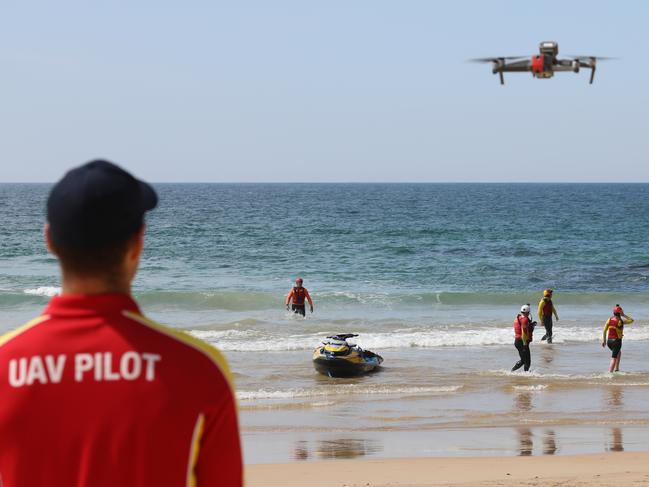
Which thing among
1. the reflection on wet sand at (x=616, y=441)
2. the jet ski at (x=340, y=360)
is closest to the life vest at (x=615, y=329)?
the jet ski at (x=340, y=360)

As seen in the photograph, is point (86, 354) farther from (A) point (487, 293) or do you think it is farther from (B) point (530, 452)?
(A) point (487, 293)

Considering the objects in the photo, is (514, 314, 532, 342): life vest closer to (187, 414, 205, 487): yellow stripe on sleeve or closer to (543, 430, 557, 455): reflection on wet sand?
(543, 430, 557, 455): reflection on wet sand

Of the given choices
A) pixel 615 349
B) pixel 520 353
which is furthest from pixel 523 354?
pixel 615 349

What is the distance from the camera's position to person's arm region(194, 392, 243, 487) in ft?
6.60

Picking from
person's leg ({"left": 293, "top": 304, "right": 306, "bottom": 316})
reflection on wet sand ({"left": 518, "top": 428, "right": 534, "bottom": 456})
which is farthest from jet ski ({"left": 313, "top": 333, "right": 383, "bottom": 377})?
person's leg ({"left": 293, "top": 304, "right": 306, "bottom": 316})

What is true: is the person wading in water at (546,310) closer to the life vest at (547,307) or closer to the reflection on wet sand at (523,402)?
the life vest at (547,307)

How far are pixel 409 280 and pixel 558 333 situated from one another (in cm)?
1632

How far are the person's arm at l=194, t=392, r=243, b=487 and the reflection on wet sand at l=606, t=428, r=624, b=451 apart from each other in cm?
1178

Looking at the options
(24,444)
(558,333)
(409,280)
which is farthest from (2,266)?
(24,444)

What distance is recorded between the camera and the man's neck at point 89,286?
2090mm

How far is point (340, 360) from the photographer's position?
1931 centimetres

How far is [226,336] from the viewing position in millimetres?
26016

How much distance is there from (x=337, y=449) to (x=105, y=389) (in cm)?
1141

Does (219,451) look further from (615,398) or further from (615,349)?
(615,349)
